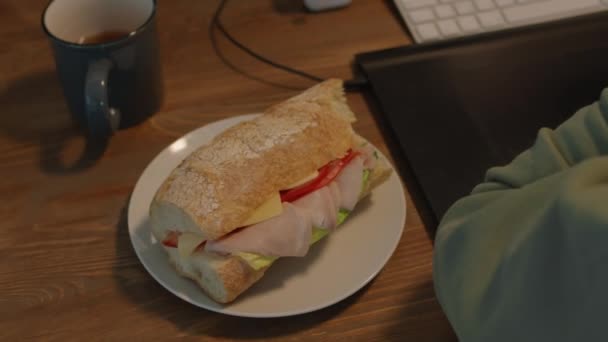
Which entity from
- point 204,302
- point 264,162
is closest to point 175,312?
point 204,302

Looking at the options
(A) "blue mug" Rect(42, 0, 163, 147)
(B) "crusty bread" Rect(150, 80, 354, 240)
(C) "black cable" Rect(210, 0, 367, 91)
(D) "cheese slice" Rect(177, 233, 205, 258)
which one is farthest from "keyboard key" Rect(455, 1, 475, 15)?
(D) "cheese slice" Rect(177, 233, 205, 258)

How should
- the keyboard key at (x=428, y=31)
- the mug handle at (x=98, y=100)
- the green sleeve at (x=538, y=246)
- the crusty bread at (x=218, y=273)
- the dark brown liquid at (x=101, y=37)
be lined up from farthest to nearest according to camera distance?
the keyboard key at (x=428, y=31), the dark brown liquid at (x=101, y=37), the mug handle at (x=98, y=100), the crusty bread at (x=218, y=273), the green sleeve at (x=538, y=246)

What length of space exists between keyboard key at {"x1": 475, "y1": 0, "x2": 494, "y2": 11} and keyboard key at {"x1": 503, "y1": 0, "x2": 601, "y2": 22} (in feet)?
0.07

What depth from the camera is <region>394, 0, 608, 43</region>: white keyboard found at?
2.94 feet

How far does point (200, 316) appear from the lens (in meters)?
0.61

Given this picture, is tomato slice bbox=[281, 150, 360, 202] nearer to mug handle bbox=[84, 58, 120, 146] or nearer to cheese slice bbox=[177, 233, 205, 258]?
cheese slice bbox=[177, 233, 205, 258]

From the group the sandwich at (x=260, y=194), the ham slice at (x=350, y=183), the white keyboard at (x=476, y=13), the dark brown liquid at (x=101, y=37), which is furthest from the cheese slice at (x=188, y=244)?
the white keyboard at (x=476, y=13)

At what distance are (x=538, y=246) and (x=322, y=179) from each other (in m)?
0.31

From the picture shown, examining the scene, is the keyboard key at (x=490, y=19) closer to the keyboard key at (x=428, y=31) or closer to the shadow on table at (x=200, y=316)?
the keyboard key at (x=428, y=31)

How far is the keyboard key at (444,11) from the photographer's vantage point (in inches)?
35.9

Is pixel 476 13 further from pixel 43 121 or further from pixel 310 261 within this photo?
pixel 43 121

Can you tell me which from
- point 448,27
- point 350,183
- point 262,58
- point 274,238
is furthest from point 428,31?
point 274,238

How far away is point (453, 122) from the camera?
2.53 ft

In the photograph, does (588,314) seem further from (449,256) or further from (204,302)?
(204,302)
